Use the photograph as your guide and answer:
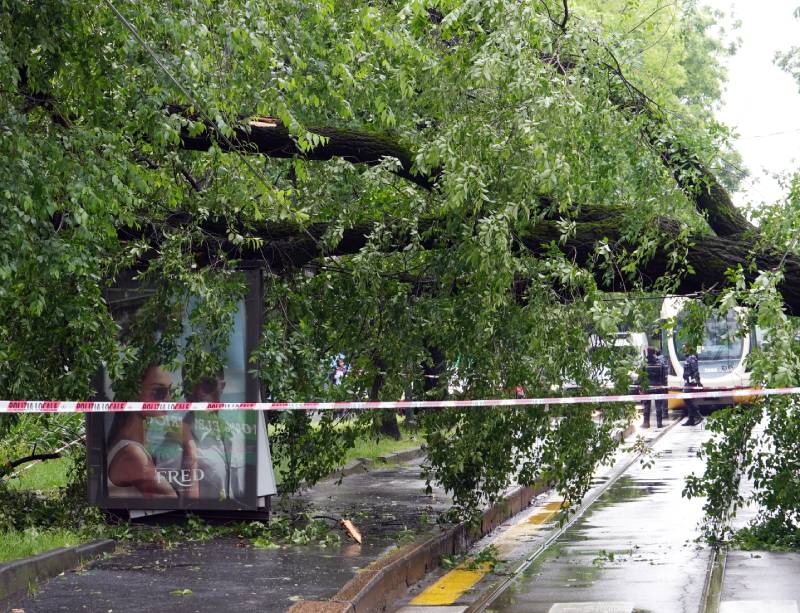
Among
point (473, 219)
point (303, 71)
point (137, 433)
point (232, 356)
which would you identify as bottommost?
point (137, 433)

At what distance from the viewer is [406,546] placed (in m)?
9.45

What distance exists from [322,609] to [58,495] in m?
5.69

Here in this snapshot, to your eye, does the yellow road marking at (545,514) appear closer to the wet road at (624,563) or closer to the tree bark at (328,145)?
the wet road at (624,563)

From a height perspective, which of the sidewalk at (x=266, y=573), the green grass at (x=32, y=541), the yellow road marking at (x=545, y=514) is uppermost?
the green grass at (x=32, y=541)

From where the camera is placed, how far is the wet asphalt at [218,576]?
7.12 metres

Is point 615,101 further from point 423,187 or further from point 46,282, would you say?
point 46,282

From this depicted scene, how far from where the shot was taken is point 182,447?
9.97 m

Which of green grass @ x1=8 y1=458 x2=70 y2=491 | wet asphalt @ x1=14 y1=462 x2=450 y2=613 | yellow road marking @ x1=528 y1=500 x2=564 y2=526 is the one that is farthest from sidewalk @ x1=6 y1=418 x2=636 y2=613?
green grass @ x1=8 y1=458 x2=70 y2=491

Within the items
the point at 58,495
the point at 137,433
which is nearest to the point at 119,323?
the point at 137,433

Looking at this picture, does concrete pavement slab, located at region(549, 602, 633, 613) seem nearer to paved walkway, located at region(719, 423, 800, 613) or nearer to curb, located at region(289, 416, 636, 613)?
paved walkway, located at region(719, 423, 800, 613)

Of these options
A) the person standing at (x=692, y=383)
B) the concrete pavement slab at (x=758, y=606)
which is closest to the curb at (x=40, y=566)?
the concrete pavement slab at (x=758, y=606)

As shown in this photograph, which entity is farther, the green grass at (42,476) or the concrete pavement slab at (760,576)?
the green grass at (42,476)

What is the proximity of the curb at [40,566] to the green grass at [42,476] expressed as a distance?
306 centimetres

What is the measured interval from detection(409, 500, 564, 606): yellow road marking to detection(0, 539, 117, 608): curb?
2.40 meters
